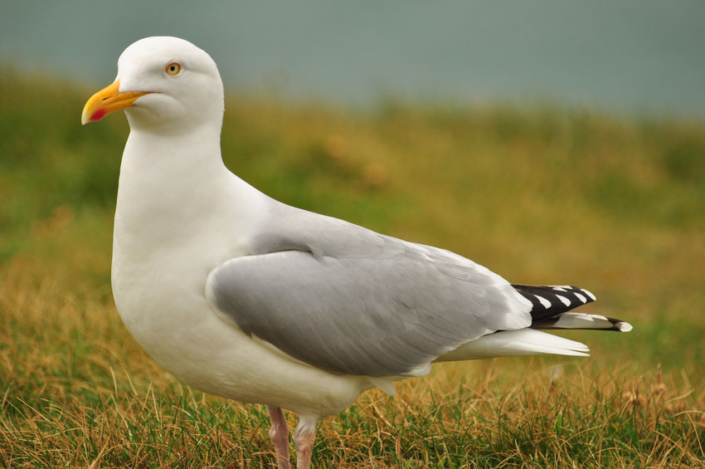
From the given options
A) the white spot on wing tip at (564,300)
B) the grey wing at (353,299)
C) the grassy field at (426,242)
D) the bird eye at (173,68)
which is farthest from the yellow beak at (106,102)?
the white spot on wing tip at (564,300)

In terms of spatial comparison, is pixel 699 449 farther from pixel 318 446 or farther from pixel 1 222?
pixel 1 222

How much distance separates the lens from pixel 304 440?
3.05 metres

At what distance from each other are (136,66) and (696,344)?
4.79 m

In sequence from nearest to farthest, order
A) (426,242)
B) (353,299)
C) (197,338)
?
(197,338)
(353,299)
(426,242)

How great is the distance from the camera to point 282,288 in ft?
9.22

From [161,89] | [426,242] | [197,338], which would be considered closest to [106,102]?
[161,89]

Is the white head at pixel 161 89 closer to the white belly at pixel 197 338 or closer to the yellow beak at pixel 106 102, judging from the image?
the yellow beak at pixel 106 102

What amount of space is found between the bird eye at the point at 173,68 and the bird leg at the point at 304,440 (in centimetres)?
136

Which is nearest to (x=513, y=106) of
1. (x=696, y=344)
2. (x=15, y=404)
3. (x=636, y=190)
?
(x=636, y=190)

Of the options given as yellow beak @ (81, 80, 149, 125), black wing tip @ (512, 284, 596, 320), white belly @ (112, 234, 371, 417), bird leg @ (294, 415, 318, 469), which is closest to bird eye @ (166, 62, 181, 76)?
yellow beak @ (81, 80, 149, 125)

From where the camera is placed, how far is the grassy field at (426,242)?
3357 millimetres

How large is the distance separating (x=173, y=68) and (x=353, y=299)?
1033mm

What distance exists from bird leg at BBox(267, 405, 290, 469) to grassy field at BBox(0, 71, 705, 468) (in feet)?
0.54

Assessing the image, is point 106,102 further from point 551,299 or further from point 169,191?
point 551,299
